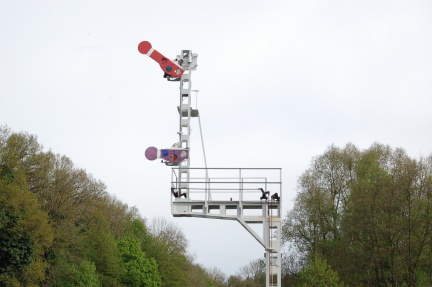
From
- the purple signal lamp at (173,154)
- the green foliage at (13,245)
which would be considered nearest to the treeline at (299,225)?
the green foliage at (13,245)

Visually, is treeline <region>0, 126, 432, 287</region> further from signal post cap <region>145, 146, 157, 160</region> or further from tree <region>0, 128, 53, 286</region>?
signal post cap <region>145, 146, 157, 160</region>

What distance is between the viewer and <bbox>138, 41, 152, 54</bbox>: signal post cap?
19625 mm

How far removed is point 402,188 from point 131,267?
85.4 ft

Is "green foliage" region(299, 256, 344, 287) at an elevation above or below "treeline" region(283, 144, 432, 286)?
below

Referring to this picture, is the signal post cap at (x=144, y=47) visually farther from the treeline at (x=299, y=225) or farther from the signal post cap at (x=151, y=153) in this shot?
the treeline at (x=299, y=225)

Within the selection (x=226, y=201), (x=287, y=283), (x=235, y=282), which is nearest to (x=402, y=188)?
(x=287, y=283)

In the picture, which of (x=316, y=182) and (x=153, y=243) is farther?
(x=153, y=243)

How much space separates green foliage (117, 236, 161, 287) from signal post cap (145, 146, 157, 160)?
44620 millimetres

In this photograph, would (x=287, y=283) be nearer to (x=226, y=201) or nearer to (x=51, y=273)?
(x=51, y=273)

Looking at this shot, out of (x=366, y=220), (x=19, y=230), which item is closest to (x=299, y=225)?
(x=366, y=220)

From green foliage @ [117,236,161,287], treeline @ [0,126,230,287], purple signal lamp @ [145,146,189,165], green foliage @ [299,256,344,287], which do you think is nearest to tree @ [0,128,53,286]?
treeline @ [0,126,230,287]

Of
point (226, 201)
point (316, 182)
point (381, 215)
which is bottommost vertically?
point (226, 201)

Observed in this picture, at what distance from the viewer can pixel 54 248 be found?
52.5 meters

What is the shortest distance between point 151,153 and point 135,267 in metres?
45.6
